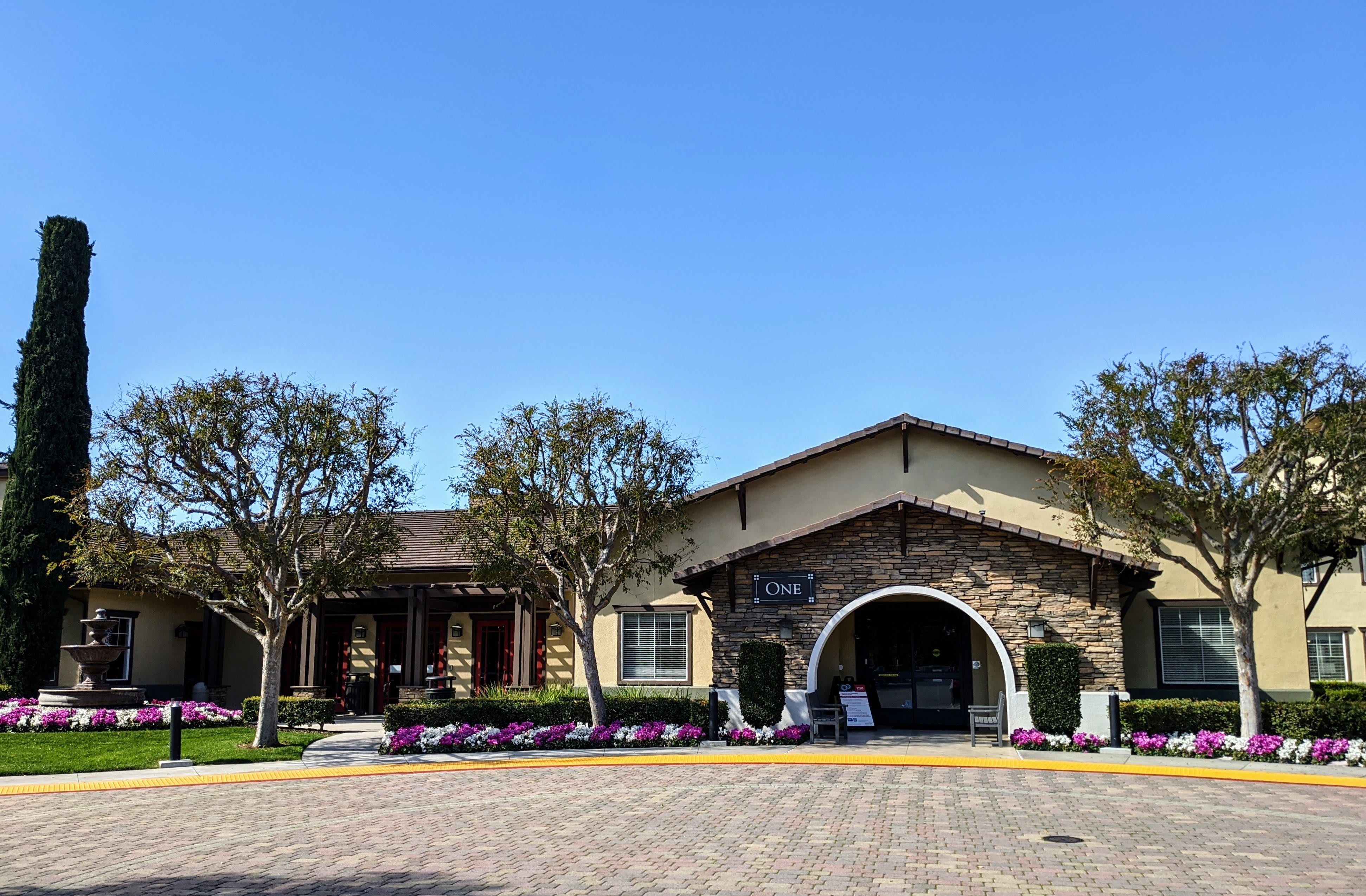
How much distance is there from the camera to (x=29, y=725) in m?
19.2

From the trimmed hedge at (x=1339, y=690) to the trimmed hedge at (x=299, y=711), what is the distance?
1713cm

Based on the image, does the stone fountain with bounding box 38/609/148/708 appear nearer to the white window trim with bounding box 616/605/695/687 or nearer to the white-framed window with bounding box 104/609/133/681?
the white-framed window with bounding box 104/609/133/681

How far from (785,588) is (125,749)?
1078cm

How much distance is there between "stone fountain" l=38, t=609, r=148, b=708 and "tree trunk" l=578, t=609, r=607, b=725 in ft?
32.1

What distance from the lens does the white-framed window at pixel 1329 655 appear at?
29.4m

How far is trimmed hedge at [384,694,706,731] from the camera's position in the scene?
17.7m

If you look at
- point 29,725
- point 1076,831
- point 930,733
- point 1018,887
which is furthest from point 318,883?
point 29,725

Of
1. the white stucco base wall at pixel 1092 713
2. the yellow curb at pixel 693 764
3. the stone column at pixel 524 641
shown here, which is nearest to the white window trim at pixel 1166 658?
the white stucco base wall at pixel 1092 713

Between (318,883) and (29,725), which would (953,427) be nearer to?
(318,883)

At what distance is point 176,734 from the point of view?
1534 centimetres

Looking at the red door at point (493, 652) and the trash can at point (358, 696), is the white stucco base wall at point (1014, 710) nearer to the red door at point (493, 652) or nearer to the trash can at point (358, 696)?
the red door at point (493, 652)

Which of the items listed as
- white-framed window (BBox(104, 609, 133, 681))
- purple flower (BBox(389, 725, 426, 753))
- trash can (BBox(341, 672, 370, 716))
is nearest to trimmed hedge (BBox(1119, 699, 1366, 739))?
purple flower (BBox(389, 725, 426, 753))

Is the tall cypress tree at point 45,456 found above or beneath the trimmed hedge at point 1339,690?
above

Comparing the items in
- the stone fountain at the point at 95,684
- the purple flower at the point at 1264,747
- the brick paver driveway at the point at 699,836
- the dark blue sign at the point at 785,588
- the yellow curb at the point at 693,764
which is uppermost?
the dark blue sign at the point at 785,588
